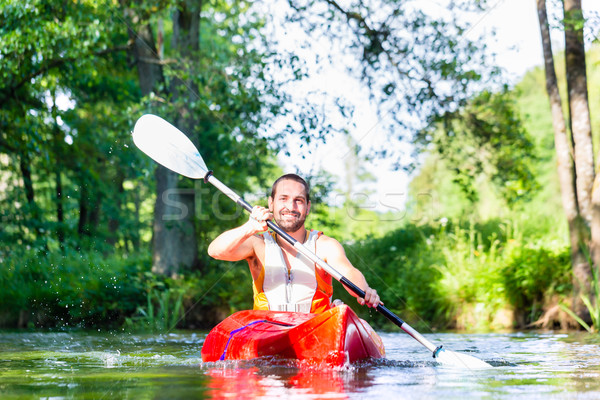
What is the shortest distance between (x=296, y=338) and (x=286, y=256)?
71 cm

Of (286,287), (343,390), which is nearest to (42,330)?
(286,287)

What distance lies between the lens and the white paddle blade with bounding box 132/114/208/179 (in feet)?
17.7

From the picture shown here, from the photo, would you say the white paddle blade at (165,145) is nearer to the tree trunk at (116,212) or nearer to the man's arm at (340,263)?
the man's arm at (340,263)

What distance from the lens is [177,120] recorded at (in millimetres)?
9398

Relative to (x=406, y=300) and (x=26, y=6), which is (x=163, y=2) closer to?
(x=26, y=6)

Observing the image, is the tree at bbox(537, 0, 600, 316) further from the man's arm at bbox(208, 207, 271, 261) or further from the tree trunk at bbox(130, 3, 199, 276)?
the tree trunk at bbox(130, 3, 199, 276)

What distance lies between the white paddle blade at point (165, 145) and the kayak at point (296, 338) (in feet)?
5.28

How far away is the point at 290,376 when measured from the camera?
350 centimetres

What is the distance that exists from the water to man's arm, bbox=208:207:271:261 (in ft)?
2.16

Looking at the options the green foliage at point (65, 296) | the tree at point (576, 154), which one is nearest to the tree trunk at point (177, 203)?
the green foliage at point (65, 296)

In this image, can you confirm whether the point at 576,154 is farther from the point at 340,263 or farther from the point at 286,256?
the point at 286,256

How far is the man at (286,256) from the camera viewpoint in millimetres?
4160

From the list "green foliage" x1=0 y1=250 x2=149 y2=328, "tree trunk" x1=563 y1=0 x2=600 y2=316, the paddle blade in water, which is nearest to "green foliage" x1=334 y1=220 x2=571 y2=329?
"tree trunk" x1=563 y1=0 x2=600 y2=316

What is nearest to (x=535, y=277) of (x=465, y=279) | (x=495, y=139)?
(x=465, y=279)
